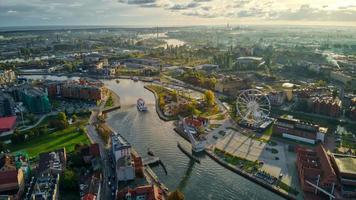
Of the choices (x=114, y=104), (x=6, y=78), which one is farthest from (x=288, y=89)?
(x=6, y=78)

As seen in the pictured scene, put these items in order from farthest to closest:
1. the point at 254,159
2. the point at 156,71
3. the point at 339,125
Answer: the point at 156,71 < the point at 339,125 < the point at 254,159

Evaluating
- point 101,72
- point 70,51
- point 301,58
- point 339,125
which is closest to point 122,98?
point 101,72

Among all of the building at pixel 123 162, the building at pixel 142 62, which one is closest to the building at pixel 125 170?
the building at pixel 123 162

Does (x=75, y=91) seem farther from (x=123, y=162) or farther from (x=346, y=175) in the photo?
(x=346, y=175)

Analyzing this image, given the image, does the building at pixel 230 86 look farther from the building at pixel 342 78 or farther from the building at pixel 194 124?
the building at pixel 342 78

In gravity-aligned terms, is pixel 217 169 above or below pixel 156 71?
below

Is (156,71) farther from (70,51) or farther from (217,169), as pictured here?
(70,51)
